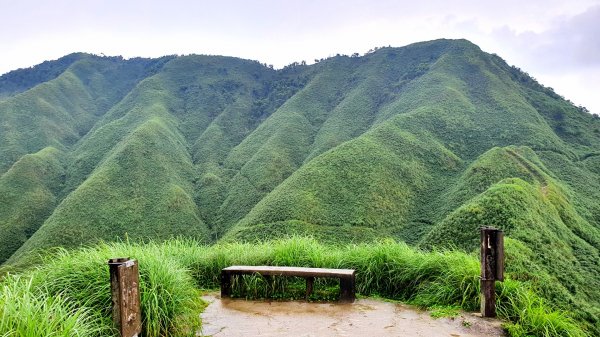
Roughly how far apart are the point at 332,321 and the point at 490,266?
2.02 meters

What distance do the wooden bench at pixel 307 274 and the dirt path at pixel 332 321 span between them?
217mm

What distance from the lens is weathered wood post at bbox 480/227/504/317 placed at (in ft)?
17.4

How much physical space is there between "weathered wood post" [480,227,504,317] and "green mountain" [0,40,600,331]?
556 cm

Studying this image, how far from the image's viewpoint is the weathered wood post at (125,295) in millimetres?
3680

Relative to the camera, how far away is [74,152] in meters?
52.4

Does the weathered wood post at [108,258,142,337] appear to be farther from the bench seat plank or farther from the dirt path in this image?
the bench seat plank

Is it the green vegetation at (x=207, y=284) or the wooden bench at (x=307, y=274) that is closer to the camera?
the green vegetation at (x=207, y=284)

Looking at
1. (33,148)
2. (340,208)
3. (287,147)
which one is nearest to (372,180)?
(340,208)

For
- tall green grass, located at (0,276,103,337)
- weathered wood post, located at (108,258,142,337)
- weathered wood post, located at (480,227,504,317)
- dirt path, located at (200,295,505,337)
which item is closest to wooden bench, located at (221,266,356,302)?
dirt path, located at (200,295,505,337)

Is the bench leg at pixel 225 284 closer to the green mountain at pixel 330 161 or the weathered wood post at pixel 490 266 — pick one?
the weathered wood post at pixel 490 266

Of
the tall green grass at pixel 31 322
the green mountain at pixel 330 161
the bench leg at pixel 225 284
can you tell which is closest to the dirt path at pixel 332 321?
the bench leg at pixel 225 284

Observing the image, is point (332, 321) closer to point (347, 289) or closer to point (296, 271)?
point (347, 289)

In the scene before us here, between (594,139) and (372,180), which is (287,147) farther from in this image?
(594,139)

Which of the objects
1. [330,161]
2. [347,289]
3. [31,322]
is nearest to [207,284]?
[347,289]
